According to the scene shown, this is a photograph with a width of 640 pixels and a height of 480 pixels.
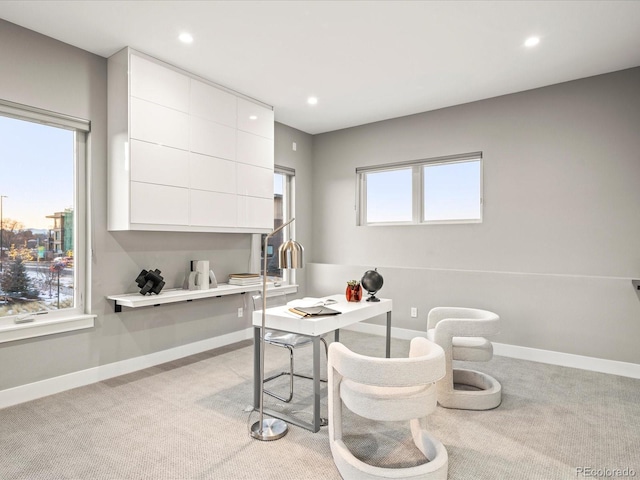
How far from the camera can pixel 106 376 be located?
3.43 m

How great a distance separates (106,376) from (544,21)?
15.0 ft

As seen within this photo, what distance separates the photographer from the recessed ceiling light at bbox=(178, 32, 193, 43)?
305cm

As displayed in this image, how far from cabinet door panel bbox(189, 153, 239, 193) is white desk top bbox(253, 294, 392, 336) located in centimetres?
166

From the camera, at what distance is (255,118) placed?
443 cm

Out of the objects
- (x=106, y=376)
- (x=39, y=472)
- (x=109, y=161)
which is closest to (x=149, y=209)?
(x=109, y=161)

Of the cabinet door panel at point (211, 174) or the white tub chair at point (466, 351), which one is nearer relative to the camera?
the white tub chair at point (466, 351)

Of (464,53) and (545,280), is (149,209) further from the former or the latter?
(545,280)

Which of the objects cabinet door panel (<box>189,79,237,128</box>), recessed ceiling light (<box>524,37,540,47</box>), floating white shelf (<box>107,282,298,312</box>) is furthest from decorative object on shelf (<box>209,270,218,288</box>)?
Result: recessed ceiling light (<box>524,37,540,47</box>)

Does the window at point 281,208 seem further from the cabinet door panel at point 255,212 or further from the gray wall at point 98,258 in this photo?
the gray wall at point 98,258

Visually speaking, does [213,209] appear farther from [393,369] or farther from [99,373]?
[393,369]

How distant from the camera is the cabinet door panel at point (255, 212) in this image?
4.30 metres

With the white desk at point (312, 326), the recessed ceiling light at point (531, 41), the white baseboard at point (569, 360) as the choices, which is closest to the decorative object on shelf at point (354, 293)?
the white desk at point (312, 326)

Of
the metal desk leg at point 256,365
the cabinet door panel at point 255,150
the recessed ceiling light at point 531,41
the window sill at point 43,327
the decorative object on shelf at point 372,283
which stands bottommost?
the metal desk leg at point 256,365

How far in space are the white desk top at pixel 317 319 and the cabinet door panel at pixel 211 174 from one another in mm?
1659
